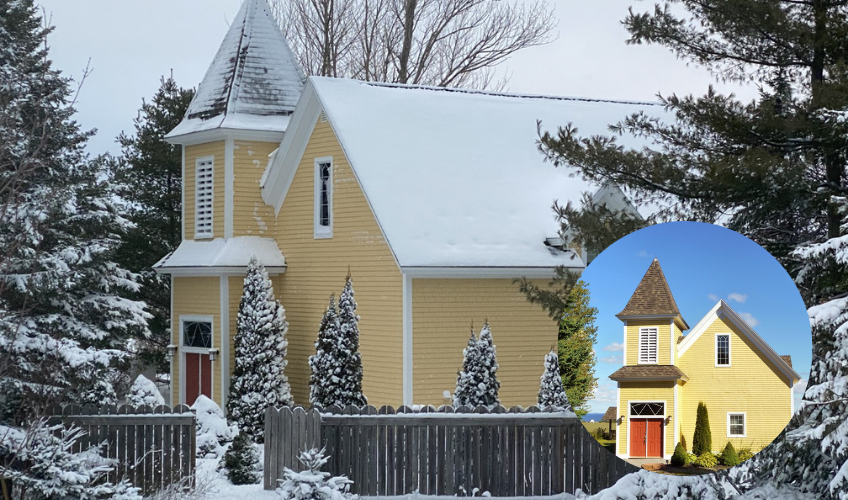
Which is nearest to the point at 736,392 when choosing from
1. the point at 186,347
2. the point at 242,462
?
the point at 242,462

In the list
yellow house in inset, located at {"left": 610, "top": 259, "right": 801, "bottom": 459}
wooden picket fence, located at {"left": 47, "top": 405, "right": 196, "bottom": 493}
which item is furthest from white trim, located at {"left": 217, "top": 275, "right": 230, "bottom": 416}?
yellow house in inset, located at {"left": 610, "top": 259, "right": 801, "bottom": 459}

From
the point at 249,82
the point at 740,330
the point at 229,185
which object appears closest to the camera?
the point at 740,330

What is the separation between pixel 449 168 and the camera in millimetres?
20938

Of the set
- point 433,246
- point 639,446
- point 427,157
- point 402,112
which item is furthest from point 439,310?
point 639,446

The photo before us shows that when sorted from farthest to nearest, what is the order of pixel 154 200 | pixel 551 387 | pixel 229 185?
pixel 154 200
pixel 229 185
pixel 551 387

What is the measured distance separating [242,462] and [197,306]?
8509 millimetres

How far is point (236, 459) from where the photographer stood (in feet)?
49.0

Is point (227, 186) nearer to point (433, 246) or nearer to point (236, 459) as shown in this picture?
point (433, 246)

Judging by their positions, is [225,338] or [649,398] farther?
[225,338]

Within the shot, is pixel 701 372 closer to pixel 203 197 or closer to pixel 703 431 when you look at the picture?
pixel 703 431

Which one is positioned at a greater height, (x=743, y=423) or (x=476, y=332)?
(x=476, y=332)

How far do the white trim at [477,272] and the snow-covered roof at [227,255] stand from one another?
4.65 m

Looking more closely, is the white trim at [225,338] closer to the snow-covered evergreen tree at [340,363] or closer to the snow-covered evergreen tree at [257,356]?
the snow-covered evergreen tree at [257,356]

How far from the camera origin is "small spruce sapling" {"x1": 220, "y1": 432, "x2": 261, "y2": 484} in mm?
14773
